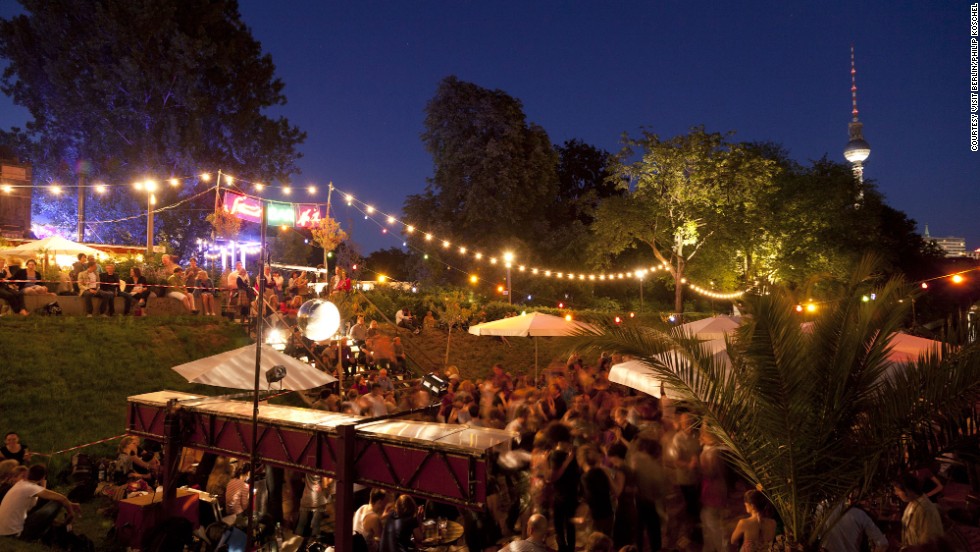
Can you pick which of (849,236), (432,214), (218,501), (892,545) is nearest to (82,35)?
(432,214)

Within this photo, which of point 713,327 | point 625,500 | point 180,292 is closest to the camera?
point 625,500

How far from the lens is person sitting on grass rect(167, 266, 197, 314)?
16.5m

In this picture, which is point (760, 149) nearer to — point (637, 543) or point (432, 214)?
point (432, 214)

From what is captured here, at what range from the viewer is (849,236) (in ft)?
114

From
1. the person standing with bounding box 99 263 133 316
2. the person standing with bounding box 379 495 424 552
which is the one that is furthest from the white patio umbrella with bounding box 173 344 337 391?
the person standing with bounding box 99 263 133 316

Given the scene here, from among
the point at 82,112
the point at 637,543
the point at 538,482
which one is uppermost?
the point at 82,112

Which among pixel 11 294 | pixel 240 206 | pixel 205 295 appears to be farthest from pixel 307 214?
pixel 11 294

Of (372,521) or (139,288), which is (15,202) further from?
(372,521)

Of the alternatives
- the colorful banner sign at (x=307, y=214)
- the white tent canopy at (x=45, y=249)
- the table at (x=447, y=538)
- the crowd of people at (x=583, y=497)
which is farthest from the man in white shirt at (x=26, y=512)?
the colorful banner sign at (x=307, y=214)

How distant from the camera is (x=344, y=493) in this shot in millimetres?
5414

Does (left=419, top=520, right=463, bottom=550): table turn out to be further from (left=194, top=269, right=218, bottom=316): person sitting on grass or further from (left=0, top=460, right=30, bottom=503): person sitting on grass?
(left=194, top=269, right=218, bottom=316): person sitting on grass

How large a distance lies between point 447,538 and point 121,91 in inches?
1149

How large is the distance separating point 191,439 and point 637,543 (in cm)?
517

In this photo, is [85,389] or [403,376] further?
[403,376]
